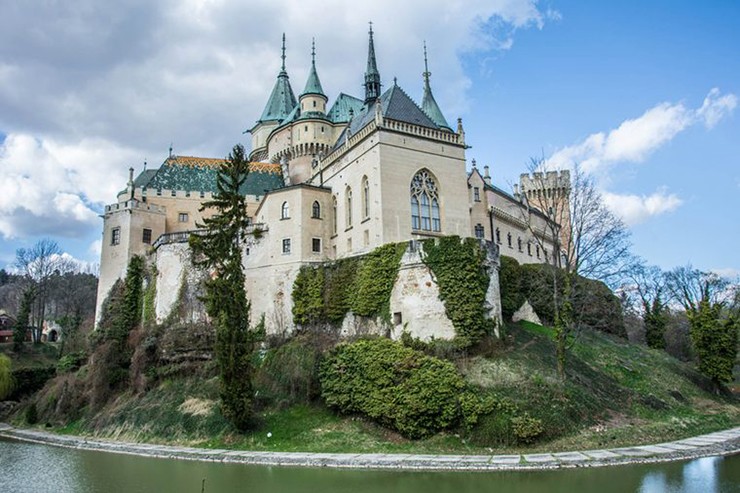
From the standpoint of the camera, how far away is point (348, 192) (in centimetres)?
3609

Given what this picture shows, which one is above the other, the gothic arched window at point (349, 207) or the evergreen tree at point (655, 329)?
the gothic arched window at point (349, 207)

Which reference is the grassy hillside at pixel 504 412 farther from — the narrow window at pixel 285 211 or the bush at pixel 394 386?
the narrow window at pixel 285 211

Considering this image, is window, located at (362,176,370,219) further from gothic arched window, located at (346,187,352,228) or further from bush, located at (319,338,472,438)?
bush, located at (319,338,472,438)

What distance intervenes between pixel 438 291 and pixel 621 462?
11.6 metres

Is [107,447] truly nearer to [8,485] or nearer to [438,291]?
[8,485]

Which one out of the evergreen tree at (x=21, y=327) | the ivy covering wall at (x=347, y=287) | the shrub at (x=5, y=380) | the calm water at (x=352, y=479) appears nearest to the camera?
the calm water at (x=352, y=479)

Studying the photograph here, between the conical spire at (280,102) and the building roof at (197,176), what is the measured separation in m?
9.75

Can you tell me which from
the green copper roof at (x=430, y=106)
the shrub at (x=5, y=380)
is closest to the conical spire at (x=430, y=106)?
the green copper roof at (x=430, y=106)

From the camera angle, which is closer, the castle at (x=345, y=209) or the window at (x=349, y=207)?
the castle at (x=345, y=209)

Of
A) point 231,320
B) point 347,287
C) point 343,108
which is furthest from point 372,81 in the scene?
point 231,320

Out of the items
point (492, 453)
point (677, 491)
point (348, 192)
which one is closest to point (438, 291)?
point (492, 453)

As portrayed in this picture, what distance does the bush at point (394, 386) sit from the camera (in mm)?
23031

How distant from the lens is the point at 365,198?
3419cm

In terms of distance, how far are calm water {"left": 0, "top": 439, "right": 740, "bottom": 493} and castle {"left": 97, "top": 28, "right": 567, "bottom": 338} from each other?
994cm
